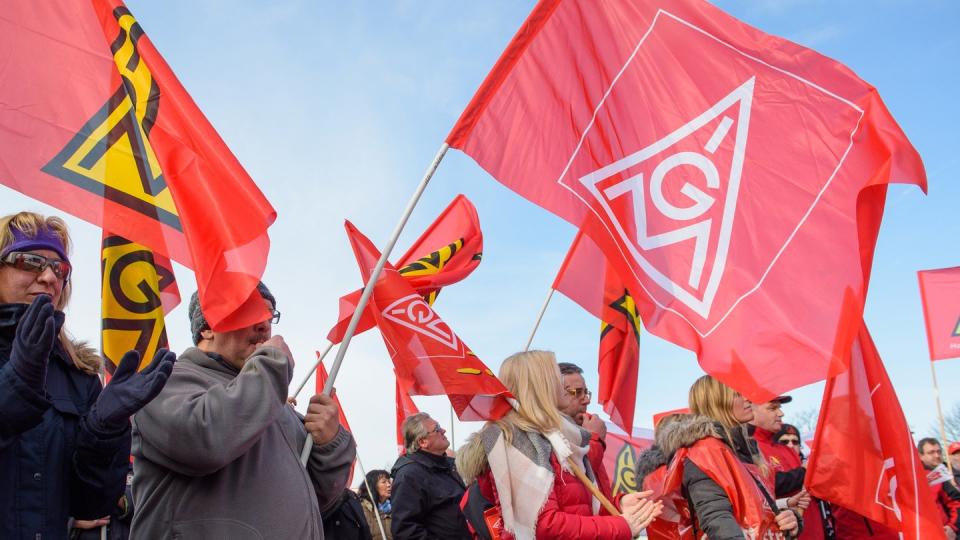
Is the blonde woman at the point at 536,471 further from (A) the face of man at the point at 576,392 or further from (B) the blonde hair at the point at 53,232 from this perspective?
(B) the blonde hair at the point at 53,232

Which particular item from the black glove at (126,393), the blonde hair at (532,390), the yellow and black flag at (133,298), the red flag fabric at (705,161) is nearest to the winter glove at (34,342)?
the black glove at (126,393)

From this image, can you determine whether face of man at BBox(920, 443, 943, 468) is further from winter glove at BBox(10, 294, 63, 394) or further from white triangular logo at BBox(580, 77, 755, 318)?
winter glove at BBox(10, 294, 63, 394)

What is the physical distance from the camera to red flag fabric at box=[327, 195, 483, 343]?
7.67 metres

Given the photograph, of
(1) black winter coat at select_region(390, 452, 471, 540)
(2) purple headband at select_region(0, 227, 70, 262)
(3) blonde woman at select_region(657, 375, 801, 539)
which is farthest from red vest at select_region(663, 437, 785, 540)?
(2) purple headband at select_region(0, 227, 70, 262)

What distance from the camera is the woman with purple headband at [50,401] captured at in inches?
109

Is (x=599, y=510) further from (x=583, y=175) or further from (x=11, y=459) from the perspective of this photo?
(x=11, y=459)

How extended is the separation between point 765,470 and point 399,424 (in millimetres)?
5429

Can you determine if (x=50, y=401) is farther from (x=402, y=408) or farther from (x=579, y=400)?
(x=402, y=408)

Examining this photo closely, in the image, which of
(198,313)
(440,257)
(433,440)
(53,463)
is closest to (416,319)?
(433,440)

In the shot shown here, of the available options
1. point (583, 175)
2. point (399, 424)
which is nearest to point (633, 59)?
point (583, 175)

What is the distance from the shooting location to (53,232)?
11.3 feet

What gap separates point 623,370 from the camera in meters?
6.92

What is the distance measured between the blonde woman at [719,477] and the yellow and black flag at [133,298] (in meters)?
3.03

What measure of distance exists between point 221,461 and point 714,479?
3.03m
